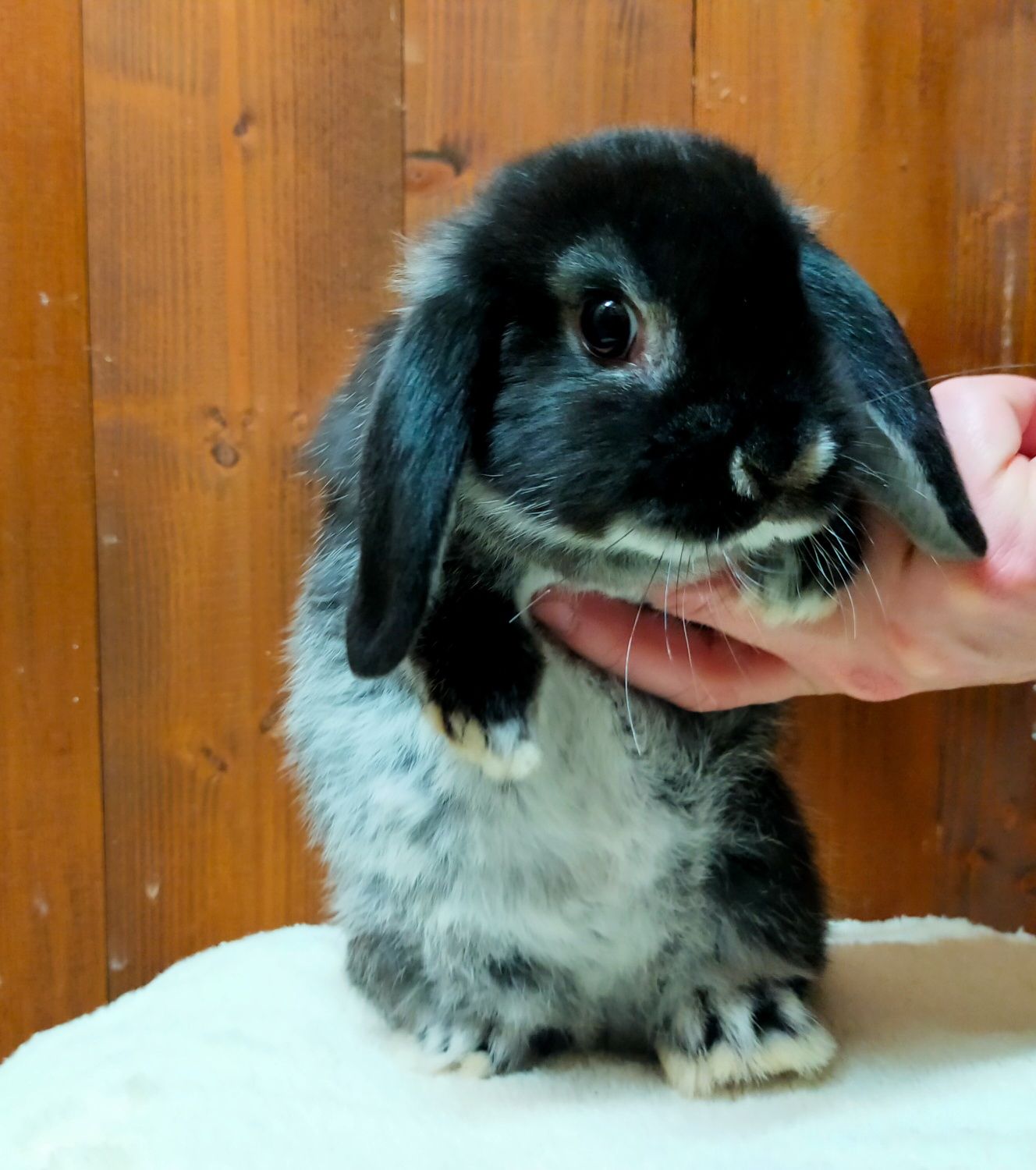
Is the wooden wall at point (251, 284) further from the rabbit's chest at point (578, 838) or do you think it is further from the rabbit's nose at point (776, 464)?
the rabbit's nose at point (776, 464)

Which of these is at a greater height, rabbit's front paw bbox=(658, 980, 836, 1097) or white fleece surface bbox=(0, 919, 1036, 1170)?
rabbit's front paw bbox=(658, 980, 836, 1097)

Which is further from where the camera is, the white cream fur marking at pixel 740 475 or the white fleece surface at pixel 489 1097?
the white fleece surface at pixel 489 1097

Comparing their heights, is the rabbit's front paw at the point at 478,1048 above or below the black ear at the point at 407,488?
below

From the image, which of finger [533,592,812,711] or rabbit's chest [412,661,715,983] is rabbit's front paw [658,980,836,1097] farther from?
finger [533,592,812,711]

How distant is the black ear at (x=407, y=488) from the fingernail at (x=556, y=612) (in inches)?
8.2

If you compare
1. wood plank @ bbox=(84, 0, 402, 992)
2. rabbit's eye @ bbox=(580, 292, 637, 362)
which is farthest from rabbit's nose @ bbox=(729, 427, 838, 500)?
wood plank @ bbox=(84, 0, 402, 992)

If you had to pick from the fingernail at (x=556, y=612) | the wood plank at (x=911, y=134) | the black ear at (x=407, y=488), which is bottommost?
the fingernail at (x=556, y=612)

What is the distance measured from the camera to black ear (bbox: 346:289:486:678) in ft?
2.72

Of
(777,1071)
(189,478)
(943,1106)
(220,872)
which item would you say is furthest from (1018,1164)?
(189,478)

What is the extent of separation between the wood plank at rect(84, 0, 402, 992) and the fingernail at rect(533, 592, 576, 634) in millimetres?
576

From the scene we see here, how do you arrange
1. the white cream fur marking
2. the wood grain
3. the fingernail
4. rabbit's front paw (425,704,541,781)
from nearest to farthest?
the white cream fur marking → rabbit's front paw (425,704,541,781) → the fingernail → the wood grain


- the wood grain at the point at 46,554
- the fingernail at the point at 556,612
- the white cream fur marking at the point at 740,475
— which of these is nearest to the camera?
the white cream fur marking at the point at 740,475

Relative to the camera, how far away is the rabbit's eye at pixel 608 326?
85 cm

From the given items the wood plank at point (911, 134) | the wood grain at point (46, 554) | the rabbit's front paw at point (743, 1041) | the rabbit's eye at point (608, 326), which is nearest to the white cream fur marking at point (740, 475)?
the rabbit's eye at point (608, 326)
